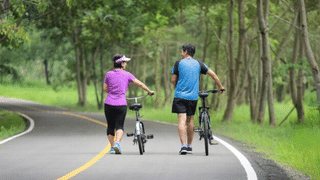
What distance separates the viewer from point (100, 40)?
3706 centimetres

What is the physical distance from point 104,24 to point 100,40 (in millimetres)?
8693

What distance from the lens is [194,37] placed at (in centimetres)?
4181

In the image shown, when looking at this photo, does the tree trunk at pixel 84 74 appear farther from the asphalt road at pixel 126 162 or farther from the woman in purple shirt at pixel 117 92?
the woman in purple shirt at pixel 117 92

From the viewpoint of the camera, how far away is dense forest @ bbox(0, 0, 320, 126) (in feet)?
69.7

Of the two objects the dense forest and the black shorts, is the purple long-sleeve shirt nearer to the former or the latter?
the black shorts

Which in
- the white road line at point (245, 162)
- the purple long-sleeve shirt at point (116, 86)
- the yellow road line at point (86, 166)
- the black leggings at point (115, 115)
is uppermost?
the purple long-sleeve shirt at point (116, 86)

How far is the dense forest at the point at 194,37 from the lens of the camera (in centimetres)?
2123

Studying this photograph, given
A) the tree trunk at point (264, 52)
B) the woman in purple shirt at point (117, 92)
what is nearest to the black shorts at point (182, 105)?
the woman in purple shirt at point (117, 92)

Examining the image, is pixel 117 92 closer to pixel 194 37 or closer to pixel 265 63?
pixel 265 63

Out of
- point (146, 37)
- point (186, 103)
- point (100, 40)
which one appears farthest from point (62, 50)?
point (186, 103)

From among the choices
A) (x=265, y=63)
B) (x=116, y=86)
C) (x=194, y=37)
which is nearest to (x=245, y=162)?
(x=116, y=86)

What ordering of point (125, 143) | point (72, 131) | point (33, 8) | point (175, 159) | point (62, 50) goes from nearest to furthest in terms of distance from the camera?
point (175, 159), point (125, 143), point (72, 131), point (33, 8), point (62, 50)

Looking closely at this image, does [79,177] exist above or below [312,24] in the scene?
below

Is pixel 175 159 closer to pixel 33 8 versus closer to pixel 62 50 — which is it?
pixel 33 8
